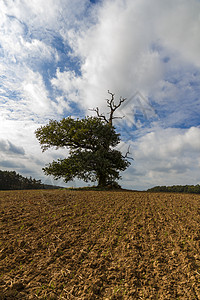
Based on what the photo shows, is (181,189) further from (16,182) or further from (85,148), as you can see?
(16,182)

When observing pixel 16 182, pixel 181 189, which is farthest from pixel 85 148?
pixel 16 182

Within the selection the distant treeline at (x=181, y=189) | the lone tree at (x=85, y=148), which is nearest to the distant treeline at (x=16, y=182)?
the lone tree at (x=85, y=148)

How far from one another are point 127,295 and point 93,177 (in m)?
14.5

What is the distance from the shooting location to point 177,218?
23.1 ft

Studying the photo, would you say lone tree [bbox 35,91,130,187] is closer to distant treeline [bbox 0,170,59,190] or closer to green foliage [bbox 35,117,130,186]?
green foliage [bbox 35,117,130,186]

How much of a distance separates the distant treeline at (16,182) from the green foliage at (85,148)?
1180cm

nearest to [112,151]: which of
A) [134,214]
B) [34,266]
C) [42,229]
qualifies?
[134,214]

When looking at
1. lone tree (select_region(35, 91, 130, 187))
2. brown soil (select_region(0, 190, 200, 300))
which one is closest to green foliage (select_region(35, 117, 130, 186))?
lone tree (select_region(35, 91, 130, 187))

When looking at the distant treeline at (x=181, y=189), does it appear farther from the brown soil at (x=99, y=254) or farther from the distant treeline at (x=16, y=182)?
the distant treeline at (x=16, y=182)

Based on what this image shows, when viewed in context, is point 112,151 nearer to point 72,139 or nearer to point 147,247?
point 72,139

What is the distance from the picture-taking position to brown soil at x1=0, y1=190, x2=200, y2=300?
12.3 feet

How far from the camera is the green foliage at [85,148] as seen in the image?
17.3m

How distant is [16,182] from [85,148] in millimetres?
16015

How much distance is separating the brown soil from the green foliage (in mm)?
9622
